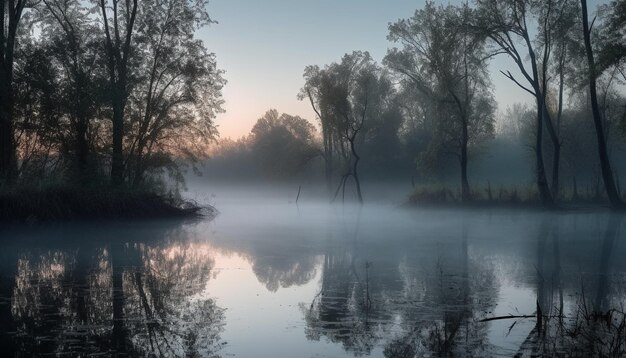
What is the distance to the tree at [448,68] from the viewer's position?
37.2 meters

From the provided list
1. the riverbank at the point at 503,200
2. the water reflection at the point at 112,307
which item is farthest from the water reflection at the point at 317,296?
the riverbank at the point at 503,200

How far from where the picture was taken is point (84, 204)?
25.0 metres

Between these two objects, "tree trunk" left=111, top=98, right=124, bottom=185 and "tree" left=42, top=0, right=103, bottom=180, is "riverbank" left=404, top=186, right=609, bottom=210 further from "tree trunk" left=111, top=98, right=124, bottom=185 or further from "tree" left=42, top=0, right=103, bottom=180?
"tree" left=42, top=0, right=103, bottom=180

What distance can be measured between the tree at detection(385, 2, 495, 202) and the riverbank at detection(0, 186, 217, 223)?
17.7m

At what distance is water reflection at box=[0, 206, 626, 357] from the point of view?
656 centimetres

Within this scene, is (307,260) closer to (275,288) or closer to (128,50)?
(275,288)

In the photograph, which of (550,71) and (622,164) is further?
(622,164)

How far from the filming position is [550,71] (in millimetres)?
39312

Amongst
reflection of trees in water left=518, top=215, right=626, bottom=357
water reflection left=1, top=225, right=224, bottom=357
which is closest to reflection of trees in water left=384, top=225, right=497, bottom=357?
reflection of trees in water left=518, top=215, right=626, bottom=357

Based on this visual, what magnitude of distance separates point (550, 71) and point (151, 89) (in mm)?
25497

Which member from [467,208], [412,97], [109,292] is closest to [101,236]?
[109,292]

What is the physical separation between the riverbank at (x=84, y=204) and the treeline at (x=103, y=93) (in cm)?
76

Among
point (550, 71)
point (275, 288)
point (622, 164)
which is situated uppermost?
point (550, 71)

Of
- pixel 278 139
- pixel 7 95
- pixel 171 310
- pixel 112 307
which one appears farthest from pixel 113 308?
pixel 278 139
